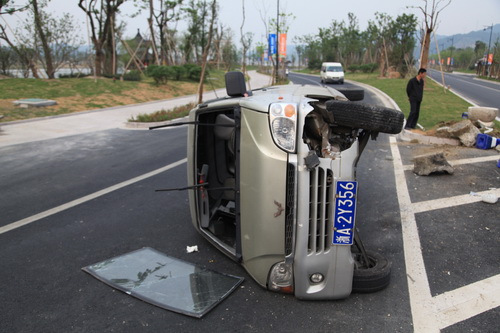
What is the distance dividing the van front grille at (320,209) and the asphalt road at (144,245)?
531 mm

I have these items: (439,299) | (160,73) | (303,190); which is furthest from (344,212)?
(160,73)

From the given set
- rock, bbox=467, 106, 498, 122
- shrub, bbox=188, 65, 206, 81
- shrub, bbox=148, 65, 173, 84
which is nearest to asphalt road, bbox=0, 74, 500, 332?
rock, bbox=467, 106, 498, 122

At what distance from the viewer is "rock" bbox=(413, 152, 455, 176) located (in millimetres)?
6500

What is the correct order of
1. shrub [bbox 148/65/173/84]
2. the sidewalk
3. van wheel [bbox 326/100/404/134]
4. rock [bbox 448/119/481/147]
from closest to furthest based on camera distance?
van wheel [bbox 326/100/404/134], rock [bbox 448/119/481/147], the sidewalk, shrub [bbox 148/65/173/84]

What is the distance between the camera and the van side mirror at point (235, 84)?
139 inches

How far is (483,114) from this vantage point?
10133 mm

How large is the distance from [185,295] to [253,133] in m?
1.45

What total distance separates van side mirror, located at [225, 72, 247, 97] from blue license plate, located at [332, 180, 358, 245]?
133 cm

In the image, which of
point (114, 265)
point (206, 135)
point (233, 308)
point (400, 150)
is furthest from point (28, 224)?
point (400, 150)

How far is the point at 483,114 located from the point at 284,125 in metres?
9.55

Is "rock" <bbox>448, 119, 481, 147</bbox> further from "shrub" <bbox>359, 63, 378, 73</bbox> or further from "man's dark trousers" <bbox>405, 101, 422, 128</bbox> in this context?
"shrub" <bbox>359, 63, 378, 73</bbox>

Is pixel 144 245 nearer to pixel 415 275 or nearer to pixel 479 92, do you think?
pixel 415 275

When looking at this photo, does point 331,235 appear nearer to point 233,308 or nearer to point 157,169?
point 233,308

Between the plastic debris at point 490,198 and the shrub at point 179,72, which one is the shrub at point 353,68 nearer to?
the shrub at point 179,72
